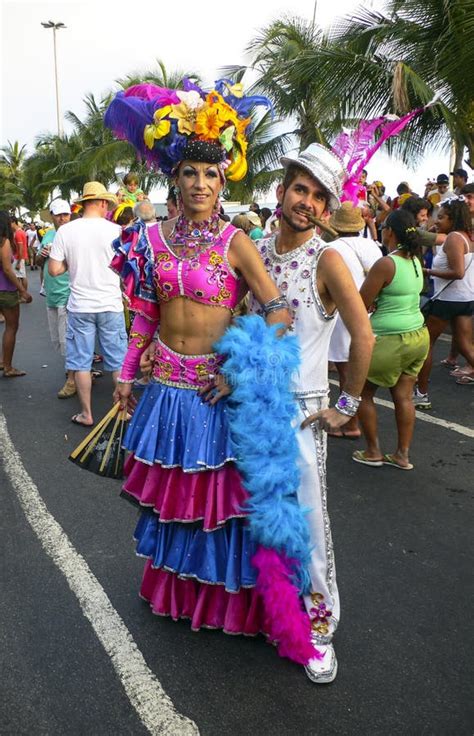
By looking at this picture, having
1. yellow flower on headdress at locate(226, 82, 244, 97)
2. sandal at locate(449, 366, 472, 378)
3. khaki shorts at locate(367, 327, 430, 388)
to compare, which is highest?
yellow flower on headdress at locate(226, 82, 244, 97)

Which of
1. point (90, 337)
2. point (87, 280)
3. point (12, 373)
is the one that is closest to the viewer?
point (87, 280)

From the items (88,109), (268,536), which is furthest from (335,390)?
(88,109)

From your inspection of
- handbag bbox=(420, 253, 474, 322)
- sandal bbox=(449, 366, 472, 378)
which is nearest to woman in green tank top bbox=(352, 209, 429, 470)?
handbag bbox=(420, 253, 474, 322)

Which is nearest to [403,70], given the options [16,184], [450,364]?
[450,364]

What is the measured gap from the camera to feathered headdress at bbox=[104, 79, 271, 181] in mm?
2430

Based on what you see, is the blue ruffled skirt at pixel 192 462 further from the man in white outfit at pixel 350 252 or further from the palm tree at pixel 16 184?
the palm tree at pixel 16 184

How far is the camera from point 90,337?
5727 millimetres

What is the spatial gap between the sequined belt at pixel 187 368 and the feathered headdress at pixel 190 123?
0.76 meters

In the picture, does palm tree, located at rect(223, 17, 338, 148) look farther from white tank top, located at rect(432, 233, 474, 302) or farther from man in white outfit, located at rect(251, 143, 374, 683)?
man in white outfit, located at rect(251, 143, 374, 683)

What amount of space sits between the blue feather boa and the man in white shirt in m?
3.53

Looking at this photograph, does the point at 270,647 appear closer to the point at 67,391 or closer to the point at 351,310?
the point at 351,310

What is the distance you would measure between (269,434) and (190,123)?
1238mm

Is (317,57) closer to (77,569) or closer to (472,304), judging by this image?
(472,304)

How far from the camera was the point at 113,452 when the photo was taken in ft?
9.57
